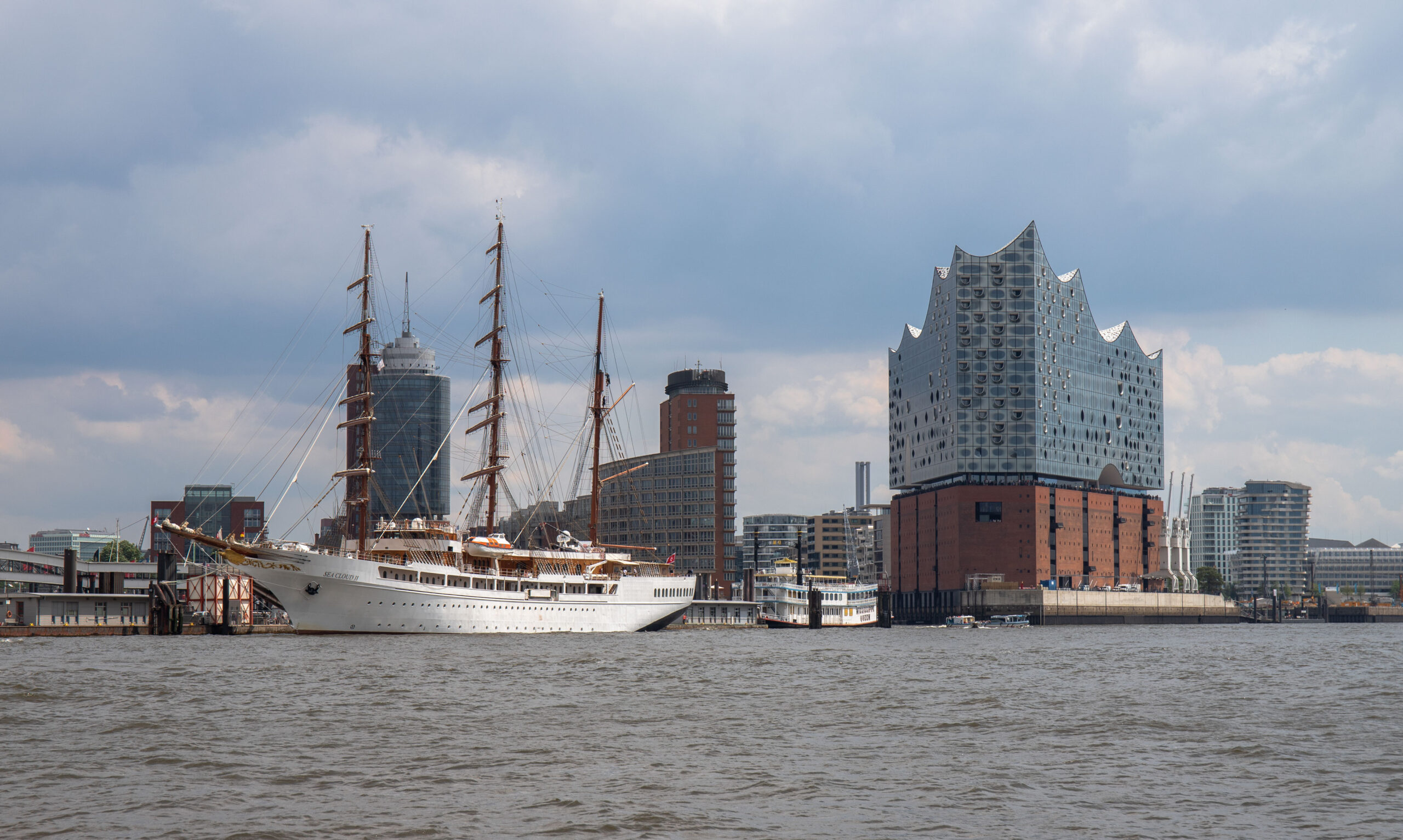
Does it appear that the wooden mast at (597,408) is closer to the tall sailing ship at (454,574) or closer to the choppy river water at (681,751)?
the tall sailing ship at (454,574)

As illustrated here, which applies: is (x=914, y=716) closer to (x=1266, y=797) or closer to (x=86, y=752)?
(x=1266, y=797)

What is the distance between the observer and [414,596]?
9456 cm

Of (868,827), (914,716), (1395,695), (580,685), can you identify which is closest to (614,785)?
(868,827)

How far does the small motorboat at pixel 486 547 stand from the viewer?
103m

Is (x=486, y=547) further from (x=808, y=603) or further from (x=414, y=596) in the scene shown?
(x=808, y=603)

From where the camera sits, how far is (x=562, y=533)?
4437 inches

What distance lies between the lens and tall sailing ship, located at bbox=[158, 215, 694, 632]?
303ft

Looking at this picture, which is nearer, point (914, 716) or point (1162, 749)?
point (1162, 749)

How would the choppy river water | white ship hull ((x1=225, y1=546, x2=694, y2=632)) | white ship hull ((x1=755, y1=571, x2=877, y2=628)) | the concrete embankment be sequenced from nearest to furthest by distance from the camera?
1. the choppy river water
2. white ship hull ((x1=225, y1=546, x2=694, y2=632))
3. the concrete embankment
4. white ship hull ((x1=755, y1=571, x2=877, y2=628))

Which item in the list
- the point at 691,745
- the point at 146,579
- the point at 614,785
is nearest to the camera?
the point at 614,785

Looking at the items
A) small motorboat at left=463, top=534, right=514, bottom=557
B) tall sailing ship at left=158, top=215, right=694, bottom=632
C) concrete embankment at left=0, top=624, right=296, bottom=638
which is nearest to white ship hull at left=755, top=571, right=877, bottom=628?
tall sailing ship at left=158, top=215, right=694, bottom=632

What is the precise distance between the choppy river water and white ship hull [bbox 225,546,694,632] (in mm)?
29205

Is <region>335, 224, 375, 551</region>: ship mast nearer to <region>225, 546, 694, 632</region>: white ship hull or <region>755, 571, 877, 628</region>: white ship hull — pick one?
<region>225, 546, 694, 632</region>: white ship hull

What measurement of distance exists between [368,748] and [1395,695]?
128ft
